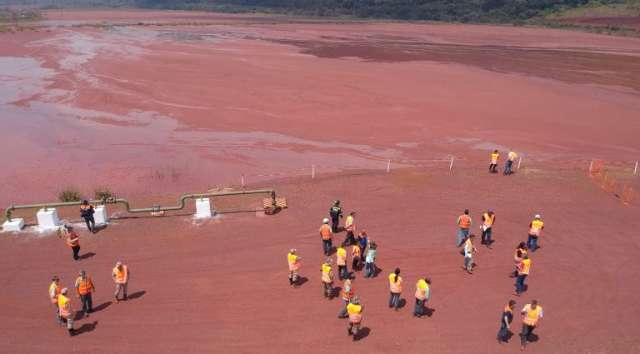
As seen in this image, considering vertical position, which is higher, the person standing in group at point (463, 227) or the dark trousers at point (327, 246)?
the person standing in group at point (463, 227)

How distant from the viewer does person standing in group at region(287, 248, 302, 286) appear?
12152 millimetres

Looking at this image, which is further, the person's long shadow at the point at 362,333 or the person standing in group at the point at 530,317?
the person's long shadow at the point at 362,333

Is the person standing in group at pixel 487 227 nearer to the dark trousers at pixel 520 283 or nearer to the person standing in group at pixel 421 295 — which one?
the dark trousers at pixel 520 283

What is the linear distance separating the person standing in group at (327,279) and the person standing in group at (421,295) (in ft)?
6.52

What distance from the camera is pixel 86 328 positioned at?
36.4 ft

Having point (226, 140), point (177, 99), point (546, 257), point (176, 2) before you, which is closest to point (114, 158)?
point (226, 140)

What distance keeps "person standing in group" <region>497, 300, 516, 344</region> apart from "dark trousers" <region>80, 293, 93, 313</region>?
29.3 feet

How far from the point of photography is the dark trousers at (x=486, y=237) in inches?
571

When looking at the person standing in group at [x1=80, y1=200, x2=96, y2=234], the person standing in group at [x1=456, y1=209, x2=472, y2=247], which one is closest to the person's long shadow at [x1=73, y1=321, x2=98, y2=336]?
the person standing in group at [x1=80, y1=200, x2=96, y2=234]

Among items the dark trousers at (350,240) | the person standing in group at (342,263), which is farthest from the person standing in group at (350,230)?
the person standing in group at (342,263)

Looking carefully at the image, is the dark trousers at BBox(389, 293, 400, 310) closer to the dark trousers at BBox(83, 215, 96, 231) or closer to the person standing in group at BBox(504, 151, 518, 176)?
the dark trousers at BBox(83, 215, 96, 231)

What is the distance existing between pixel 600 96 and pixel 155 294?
1558 inches

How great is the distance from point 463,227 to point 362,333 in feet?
16.3

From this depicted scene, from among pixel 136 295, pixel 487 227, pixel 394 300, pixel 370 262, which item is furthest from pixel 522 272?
pixel 136 295
